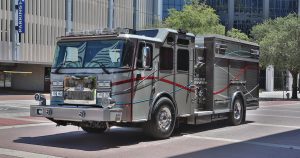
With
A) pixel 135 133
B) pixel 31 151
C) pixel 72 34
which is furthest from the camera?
pixel 135 133

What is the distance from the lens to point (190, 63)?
14172 millimetres

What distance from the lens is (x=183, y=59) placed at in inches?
545

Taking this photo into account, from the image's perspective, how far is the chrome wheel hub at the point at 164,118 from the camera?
12873 mm

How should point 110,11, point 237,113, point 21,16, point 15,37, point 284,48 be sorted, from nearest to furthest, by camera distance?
point 237,113 < point 284,48 < point 21,16 < point 15,37 < point 110,11

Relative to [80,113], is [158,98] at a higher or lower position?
higher

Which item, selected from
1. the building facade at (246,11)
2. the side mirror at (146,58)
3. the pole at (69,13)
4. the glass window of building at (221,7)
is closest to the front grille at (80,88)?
the side mirror at (146,58)

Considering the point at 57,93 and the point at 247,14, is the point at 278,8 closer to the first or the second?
the point at 247,14

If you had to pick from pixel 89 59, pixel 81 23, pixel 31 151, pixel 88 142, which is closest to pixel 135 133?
pixel 88 142

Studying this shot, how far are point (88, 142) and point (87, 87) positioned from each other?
58.6 inches

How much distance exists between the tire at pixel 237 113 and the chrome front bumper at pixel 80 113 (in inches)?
256

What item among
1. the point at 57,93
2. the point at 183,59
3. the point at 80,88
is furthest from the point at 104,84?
the point at 183,59

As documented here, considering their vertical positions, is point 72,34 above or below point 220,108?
above

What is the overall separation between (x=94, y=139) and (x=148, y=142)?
1488 millimetres

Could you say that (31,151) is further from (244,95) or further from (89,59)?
(244,95)
